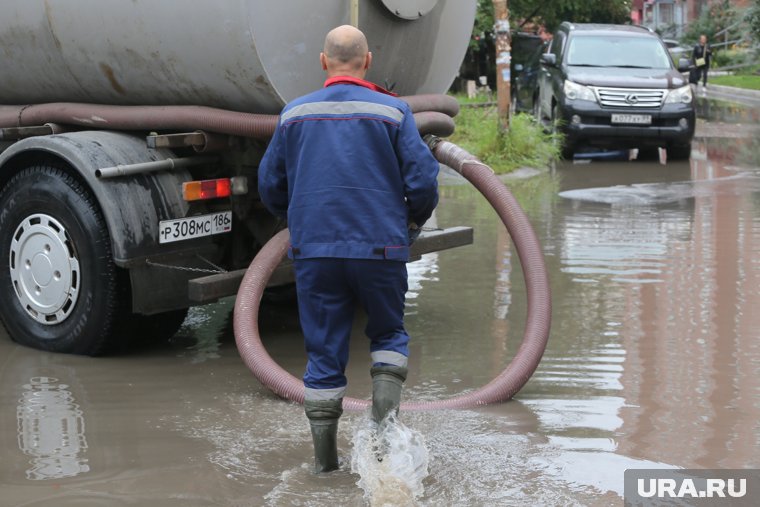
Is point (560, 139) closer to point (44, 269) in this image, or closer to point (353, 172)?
point (44, 269)

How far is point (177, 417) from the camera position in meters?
5.68

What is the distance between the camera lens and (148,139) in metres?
6.49

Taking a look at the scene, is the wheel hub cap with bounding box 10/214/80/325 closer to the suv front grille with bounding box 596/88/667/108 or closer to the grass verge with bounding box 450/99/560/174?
the grass verge with bounding box 450/99/560/174

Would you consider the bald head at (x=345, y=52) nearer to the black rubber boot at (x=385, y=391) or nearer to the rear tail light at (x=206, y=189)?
the black rubber boot at (x=385, y=391)

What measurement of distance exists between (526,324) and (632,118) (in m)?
11.2

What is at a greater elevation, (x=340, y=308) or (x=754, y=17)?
(x=754, y=17)

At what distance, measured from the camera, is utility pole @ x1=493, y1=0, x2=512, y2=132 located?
1619 centimetres

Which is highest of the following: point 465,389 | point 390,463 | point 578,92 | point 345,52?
point 345,52

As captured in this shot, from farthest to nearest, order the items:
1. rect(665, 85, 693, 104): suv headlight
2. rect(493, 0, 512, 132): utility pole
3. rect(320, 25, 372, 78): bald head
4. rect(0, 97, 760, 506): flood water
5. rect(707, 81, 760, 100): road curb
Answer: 1. rect(707, 81, 760, 100): road curb
2. rect(665, 85, 693, 104): suv headlight
3. rect(493, 0, 512, 132): utility pole
4. rect(0, 97, 760, 506): flood water
5. rect(320, 25, 372, 78): bald head

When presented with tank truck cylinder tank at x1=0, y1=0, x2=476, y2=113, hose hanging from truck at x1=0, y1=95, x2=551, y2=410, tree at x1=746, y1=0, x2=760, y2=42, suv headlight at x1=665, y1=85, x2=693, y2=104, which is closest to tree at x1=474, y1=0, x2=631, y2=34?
tree at x1=746, y1=0, x2=760, y2=42

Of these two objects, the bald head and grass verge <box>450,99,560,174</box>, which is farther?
grass verge <box>450,99,560,174</box>

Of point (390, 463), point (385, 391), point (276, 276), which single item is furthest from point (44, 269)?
point (390, 463)

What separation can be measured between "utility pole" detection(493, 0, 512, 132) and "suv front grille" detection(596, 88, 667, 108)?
142 centimetres

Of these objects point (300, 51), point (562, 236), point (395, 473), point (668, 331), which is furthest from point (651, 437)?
point (562, 236)
